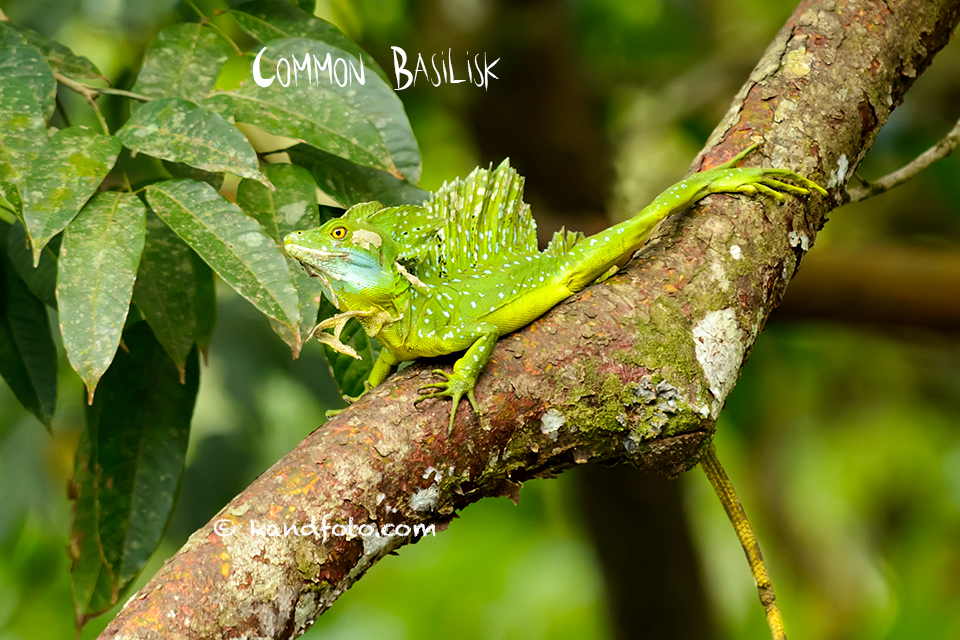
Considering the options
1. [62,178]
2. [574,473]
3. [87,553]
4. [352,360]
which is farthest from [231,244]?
[574,473]

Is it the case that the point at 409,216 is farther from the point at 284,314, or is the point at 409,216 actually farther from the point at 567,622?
the point at 567,622

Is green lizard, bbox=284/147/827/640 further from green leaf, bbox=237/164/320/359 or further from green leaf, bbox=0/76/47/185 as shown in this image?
green leaf, bbox=0/76/47/185

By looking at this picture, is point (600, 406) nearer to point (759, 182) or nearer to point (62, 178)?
point (759, 182)

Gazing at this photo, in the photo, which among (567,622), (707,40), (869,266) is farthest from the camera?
(567,622)

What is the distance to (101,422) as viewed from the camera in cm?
208

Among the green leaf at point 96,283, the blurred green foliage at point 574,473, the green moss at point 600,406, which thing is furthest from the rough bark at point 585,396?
the blurred green foliage at point 574,473

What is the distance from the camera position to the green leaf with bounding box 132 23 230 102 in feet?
6.40

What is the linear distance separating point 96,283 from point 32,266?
0.54 meters

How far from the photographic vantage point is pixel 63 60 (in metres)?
2.05

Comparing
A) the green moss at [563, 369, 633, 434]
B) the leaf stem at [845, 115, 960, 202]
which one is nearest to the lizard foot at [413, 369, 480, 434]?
the green moss at [563, 369, 633, 434]

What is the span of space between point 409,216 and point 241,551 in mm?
844

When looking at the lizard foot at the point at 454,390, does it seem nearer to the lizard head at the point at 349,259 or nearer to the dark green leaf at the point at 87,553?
the lizard head at the point at 349,259

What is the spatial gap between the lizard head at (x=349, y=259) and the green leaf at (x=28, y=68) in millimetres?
588

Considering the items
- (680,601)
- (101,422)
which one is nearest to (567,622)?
(680,601)
